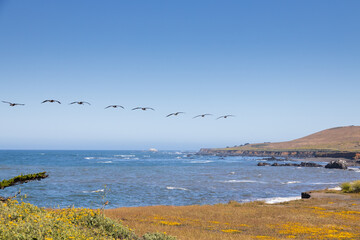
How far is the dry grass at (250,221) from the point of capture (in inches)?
702

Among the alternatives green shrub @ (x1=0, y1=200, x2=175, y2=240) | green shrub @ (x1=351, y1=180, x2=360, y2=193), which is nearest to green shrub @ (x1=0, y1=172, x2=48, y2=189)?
green shrub @ (x1=0, y1=200, x2=175, y2=240)

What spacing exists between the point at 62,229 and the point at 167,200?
28.9m

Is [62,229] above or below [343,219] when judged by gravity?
above

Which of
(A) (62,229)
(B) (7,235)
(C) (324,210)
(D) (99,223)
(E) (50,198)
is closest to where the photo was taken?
(B) (7,235)

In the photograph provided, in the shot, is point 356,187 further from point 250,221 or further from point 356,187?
point 250,221

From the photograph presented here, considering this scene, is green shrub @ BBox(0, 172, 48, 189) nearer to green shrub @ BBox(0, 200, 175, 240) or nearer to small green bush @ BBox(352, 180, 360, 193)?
green shrub @ BBox(0, 200, 175, 240)

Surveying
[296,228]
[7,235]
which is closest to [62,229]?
[7,235]

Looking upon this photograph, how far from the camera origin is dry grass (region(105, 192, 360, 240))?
1784 centimetres

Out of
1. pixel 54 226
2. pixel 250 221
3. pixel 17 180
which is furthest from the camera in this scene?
pixel 250 221

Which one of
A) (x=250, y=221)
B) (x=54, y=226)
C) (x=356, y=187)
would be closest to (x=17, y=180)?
(x=54, y=226)

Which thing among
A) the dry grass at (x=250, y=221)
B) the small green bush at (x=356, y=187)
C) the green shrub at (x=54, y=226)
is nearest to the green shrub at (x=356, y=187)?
the small green bush at (x=356, y=187)

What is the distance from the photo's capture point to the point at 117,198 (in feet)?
131

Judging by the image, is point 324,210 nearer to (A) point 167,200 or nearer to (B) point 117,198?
(A) point 167,200

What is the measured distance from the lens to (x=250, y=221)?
22.6m
